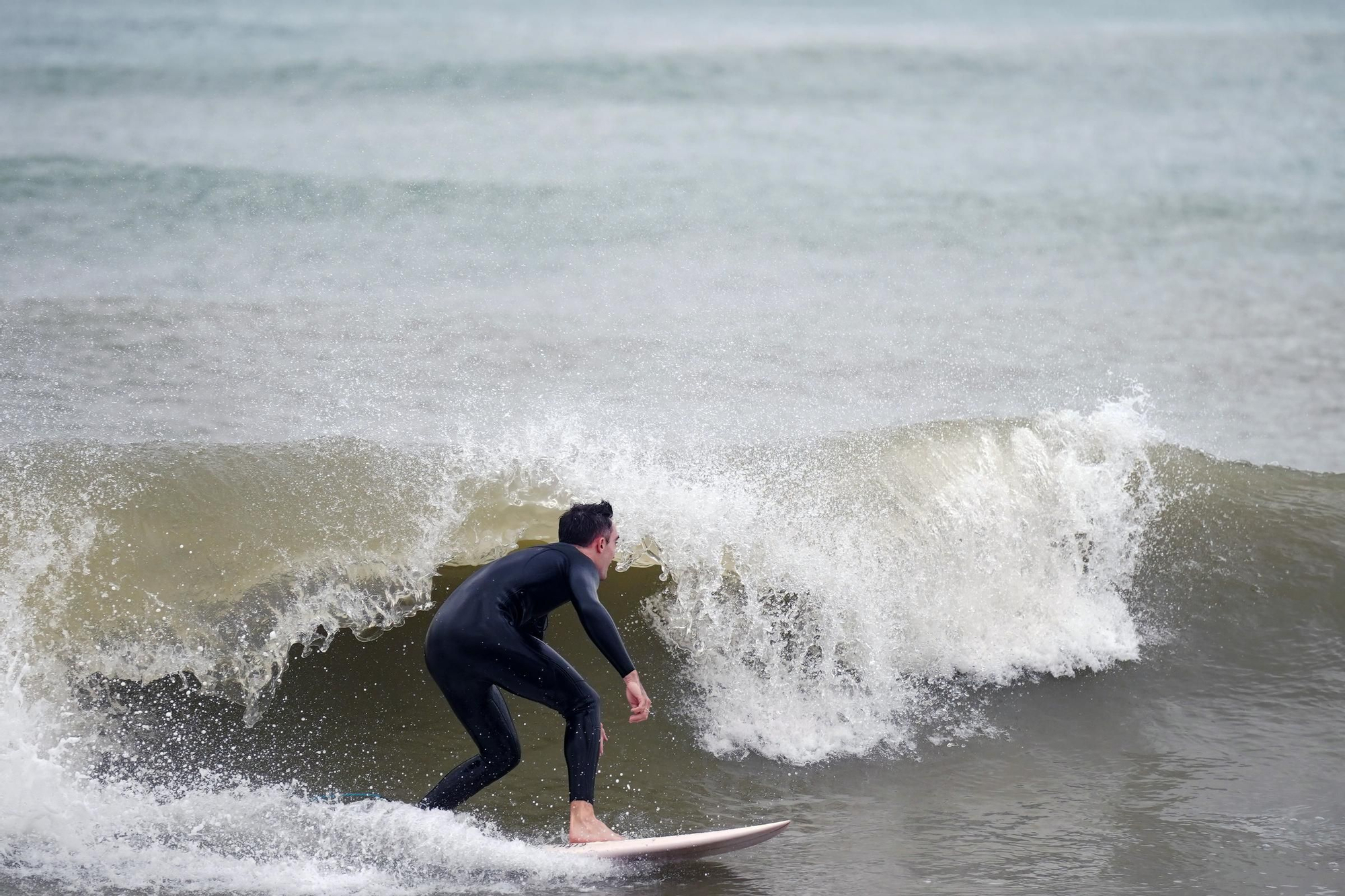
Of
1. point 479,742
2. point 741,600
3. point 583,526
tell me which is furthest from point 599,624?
point 741,600

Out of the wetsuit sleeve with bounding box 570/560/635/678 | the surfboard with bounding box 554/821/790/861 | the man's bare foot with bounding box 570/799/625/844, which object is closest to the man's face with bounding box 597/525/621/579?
the wetsuit sleeve with bounding box 570/560/635/678

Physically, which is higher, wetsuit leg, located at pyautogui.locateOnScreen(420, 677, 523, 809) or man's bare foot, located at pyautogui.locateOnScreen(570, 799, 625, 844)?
wetsuit leg, located at pyautogui.locateOnScreen(420, 677, 523, 809)

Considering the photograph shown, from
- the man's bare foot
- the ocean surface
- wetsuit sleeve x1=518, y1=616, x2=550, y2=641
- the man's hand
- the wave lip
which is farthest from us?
the wave lip

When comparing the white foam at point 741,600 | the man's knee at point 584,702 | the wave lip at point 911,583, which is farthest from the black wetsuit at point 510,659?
the wave lip at point 911,583

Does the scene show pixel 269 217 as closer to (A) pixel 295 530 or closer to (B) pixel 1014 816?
(A) pixel 295 530

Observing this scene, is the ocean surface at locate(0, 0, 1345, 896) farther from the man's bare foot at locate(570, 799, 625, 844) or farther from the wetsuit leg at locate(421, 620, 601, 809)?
the wetsuit leg at locate(421, 620, 601, 809)

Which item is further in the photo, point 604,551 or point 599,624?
point 604,551

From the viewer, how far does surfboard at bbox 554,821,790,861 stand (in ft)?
11.5

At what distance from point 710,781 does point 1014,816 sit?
1046mm

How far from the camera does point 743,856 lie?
3.70m

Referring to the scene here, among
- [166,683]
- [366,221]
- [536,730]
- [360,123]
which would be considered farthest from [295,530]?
[360,123]

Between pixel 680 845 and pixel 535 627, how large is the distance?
0.77m

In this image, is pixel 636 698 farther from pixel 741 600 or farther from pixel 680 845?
pixel 741 600

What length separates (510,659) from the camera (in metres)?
3.59
